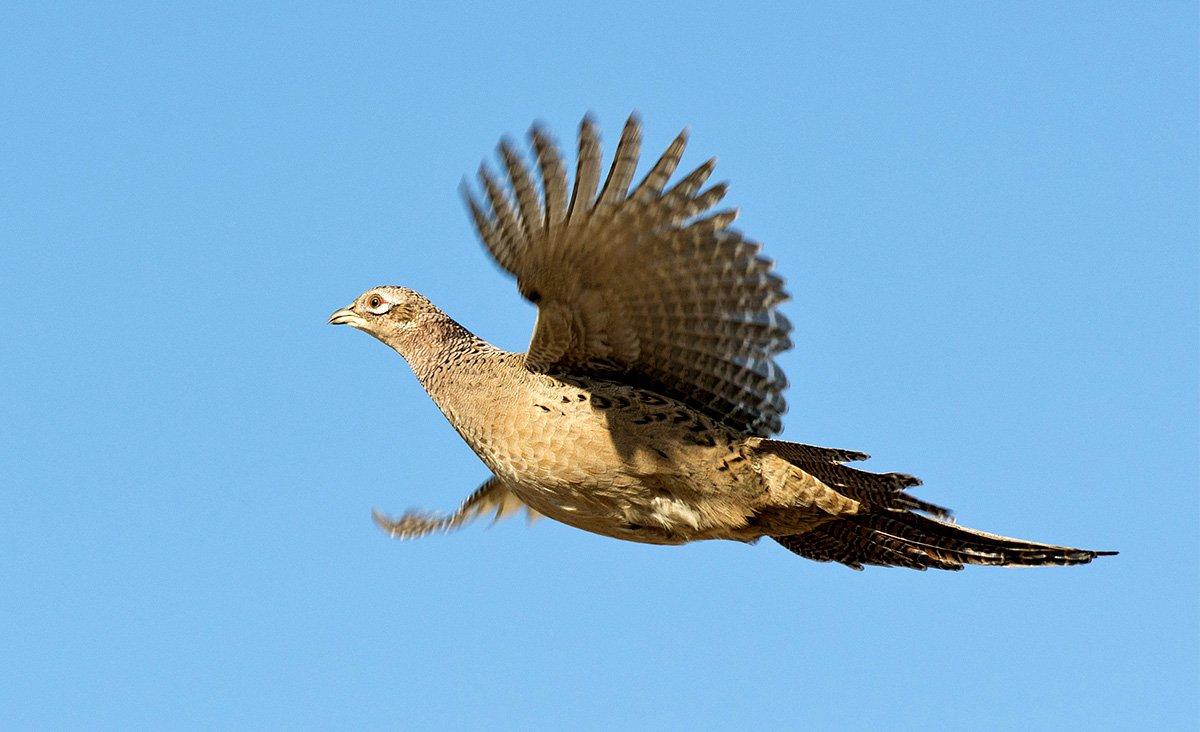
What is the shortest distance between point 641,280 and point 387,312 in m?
2.63

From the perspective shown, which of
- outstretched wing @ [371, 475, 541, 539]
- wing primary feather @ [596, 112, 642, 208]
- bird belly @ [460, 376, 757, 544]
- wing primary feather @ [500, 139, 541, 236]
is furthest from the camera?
outstretched wing @ [371, 475, 541, 539]

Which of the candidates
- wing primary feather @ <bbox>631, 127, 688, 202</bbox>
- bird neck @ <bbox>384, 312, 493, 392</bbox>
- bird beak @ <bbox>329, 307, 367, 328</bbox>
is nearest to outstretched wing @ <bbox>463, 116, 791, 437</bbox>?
wing primary feather @ <bbox>631, 127, 688, 202</bbox>

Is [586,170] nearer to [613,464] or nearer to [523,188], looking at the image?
[523,188]

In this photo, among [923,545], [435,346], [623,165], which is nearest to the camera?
[623,165]

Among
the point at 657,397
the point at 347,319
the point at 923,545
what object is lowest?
the point at 923,545

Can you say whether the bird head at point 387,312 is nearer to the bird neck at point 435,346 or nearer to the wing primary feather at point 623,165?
the bird neck at point 435,346

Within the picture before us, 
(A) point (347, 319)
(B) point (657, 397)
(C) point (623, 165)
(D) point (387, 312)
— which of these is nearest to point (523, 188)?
(C) point (623, 165)

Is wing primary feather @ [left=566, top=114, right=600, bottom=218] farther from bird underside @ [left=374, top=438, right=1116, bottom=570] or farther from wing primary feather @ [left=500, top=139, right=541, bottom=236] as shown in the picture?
bird underside @ [left=374, top=438, right=1116, bottom=570]

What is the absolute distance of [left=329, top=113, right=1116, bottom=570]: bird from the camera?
8.62 metres

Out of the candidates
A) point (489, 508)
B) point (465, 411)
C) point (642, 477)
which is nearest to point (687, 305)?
point (642, 477)

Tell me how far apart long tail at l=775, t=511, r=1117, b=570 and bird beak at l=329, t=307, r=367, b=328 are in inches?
139

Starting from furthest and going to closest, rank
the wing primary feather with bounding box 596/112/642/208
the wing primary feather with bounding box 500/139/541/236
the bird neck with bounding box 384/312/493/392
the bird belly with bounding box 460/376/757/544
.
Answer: the bird neck with bounding box 384/312/493/392 → the bird belly with bounding box 460/376/757/544 → the wing primary feather with bounding box 500/139/541/236 → the wing primary feather with bounding box 596/112/642/208

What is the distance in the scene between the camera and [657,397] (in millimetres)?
9398

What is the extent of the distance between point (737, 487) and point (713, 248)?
5.05 feet
